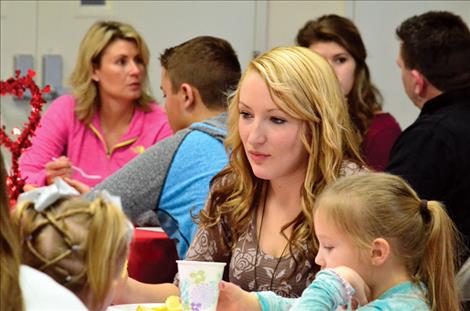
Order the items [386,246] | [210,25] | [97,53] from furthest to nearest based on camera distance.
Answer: [210,25] < [97,53] < [386,246]

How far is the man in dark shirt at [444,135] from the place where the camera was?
2.93m

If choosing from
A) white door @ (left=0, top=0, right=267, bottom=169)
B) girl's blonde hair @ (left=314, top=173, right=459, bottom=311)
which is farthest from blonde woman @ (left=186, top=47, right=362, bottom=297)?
white door @ (left=0, top=0, right=267, bottom=169)

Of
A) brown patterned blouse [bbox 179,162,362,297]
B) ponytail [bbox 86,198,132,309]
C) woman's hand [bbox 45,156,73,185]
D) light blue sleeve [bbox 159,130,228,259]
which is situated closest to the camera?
ponytail [bbox 86,198,132,309]

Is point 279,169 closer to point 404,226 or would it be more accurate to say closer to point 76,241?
point 404,226

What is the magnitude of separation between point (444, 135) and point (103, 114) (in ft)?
6.74

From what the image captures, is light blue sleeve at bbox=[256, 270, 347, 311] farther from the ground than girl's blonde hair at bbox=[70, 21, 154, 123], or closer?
closer

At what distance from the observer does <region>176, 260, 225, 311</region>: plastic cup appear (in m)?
1.83

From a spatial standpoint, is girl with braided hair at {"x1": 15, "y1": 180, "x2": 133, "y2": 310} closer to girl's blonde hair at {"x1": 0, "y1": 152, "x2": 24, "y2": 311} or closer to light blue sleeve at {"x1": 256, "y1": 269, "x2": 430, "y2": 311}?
girl's blonde hair at {"x1": 0, "y1": 152, "x2": 24, "y2": 311}

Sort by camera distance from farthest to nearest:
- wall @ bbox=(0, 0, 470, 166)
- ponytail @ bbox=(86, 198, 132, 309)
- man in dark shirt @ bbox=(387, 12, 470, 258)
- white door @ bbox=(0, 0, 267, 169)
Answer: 1. white door @ bbox=(0, 0, 267, 169)
2. wall @ bbox=(0, 0, 470, 166)
3. man in dark shirt @ bbox=(387, 12, 470, 258)
4. ponytail @ bbox=(86, 198, 132, 309)

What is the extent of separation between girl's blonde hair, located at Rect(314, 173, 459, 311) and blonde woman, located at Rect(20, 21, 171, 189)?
2.34 metres

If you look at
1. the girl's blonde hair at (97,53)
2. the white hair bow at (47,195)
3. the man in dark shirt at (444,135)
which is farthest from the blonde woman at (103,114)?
the white hair bow at (47,195)

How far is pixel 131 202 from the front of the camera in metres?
3.02

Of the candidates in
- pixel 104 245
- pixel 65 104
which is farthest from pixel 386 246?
pixel 65 104

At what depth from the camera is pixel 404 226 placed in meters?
2.02
